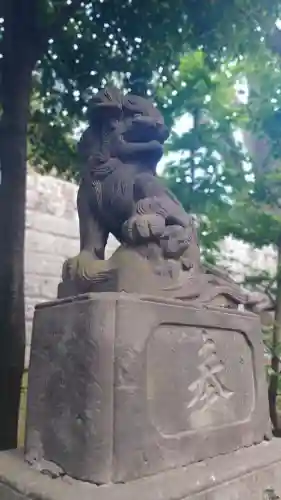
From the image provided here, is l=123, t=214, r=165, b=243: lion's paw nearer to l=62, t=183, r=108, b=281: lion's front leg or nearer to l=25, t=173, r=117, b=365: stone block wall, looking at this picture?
l=62, t=183, r=108, b=281: lion's front leg

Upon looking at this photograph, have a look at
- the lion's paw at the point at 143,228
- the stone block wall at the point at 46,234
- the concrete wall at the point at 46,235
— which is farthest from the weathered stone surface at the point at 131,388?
the stone block wall at the point at 46,234

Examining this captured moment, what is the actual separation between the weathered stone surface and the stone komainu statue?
145 millimetres

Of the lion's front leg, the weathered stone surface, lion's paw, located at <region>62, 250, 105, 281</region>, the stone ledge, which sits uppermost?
the lion's front leg

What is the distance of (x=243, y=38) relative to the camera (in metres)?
4.30

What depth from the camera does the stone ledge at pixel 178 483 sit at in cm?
176

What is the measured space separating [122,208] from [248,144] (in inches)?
187

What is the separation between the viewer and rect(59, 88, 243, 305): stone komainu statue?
227 cm

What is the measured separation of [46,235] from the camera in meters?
5.28

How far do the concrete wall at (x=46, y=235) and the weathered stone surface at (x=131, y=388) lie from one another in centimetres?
284

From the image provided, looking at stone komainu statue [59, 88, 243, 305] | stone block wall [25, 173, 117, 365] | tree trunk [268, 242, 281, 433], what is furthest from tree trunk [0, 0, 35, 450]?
tree trunk [268, 242, 281, 433]

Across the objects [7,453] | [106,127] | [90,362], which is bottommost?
[7,453]

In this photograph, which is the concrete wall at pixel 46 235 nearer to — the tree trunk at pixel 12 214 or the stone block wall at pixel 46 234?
the stone block wall at pixel 46 234

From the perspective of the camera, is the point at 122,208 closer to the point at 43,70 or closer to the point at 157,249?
the point at 157,249

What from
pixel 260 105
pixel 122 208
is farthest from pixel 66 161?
pixel 122 208
